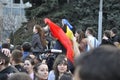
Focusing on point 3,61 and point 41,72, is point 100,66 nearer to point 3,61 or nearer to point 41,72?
point 3,61

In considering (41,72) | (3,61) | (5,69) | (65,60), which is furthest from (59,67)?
(5,69)

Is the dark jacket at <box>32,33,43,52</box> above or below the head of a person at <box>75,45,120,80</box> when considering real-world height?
below

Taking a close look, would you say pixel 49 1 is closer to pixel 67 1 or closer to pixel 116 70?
pixel 67 1

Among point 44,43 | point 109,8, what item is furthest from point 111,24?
point 44,43

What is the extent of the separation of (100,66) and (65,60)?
5.84 m

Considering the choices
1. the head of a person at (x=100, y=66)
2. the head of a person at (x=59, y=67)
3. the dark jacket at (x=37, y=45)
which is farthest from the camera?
the dark jacket at (x=37, y=45)

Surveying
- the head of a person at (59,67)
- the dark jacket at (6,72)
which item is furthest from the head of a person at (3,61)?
the head of a person at (59,67)

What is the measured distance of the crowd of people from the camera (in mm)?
1399

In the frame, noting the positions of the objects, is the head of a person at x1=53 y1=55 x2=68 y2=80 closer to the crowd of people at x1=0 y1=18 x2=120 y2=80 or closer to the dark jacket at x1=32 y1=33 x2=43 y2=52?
the crowd of people at x1=0 y1=18 x2=120 y2=80

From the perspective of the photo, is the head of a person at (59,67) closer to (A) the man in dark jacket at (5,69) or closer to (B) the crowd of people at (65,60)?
(B) the crowd of people at (65,60)

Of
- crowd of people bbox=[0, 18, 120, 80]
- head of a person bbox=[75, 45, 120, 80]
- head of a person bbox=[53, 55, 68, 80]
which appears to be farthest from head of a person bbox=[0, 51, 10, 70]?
head of a person bbox=[75, 45, 120, 80]

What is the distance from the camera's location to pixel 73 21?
2867 centimetres

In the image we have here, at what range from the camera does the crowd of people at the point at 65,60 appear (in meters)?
1.40

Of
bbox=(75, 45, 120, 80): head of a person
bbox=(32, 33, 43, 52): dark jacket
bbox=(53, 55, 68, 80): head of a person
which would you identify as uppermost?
bbox=(75, 45, 120, 80): head of a person
